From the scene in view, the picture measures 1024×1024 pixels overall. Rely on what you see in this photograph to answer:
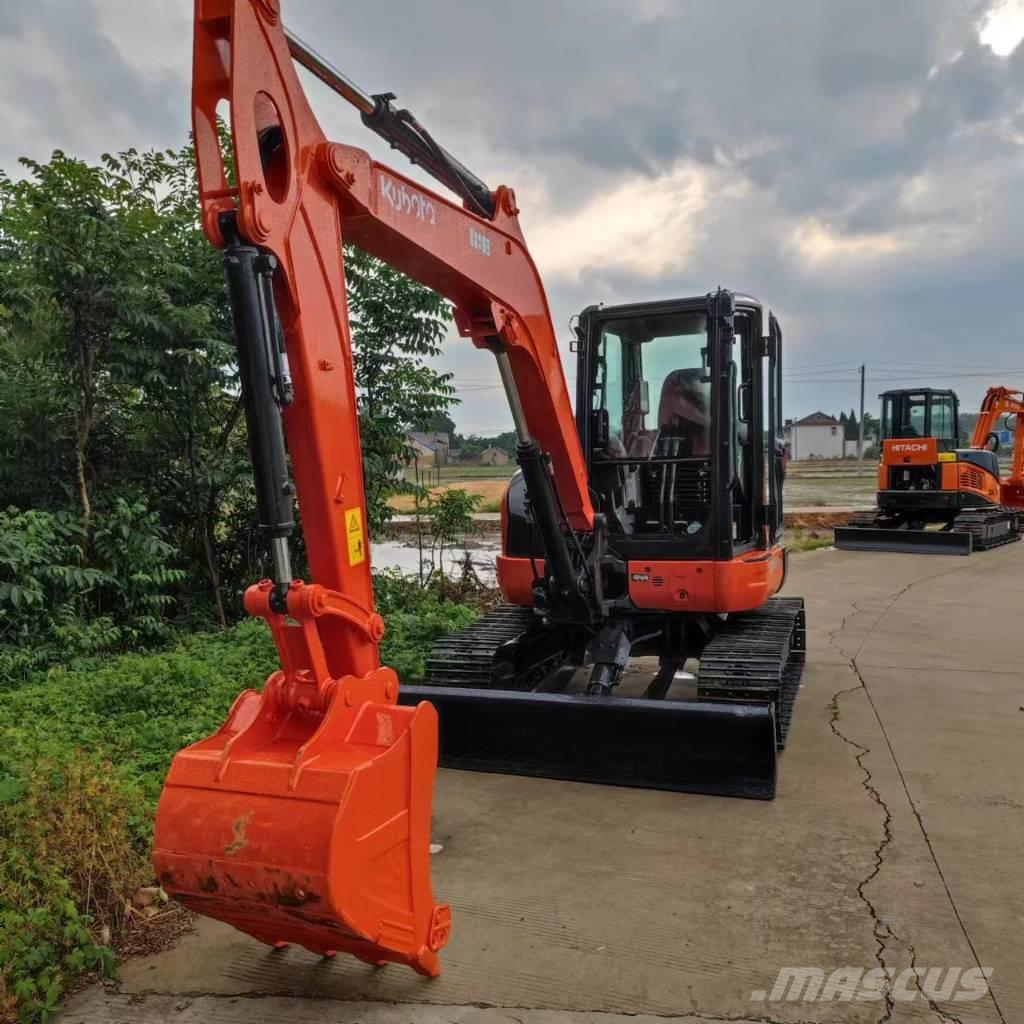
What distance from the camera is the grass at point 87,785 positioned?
3037 mm

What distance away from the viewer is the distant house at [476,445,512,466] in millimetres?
74000

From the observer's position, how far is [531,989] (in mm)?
2904

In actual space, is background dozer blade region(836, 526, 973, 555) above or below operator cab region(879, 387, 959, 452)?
below

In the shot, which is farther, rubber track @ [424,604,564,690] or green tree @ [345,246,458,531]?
green tree @ [345,246,458,531]

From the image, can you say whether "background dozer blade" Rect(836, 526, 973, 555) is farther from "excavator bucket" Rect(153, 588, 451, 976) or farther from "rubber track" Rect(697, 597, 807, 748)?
"excavator bucket" Rect(153, 588, 451, 976)

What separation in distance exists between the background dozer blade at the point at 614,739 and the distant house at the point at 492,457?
6717 cm

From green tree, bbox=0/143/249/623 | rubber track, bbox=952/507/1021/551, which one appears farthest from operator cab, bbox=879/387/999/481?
green tree, bbox=0/143/249/623

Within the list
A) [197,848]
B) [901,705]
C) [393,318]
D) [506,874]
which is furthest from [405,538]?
[197,848]

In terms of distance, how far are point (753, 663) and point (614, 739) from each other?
36.2 inches

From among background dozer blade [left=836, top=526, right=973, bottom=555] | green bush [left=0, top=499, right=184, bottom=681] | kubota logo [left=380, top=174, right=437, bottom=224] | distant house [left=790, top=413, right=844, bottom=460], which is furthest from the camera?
distant house [left=790, top=413, right=844, bottom=460]

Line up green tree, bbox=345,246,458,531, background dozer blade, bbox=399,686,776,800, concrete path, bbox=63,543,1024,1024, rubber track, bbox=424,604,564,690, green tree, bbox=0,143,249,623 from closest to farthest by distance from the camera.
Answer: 1. concrete path, bbox=63,543,1024,1024
2. background dozer blade, bbox=399,686,776,800
3. rubber track, bbox=424,604,564,690
4. green tree, bbox=0,143,249,623
5. green tree, bbox=345,246,458,531

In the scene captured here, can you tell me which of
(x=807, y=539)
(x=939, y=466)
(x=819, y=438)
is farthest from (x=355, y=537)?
(x=819, y=438)

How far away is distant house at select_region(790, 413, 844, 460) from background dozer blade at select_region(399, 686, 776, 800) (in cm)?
9069

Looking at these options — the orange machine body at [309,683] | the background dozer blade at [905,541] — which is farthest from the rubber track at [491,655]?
the background dozer blade at [905,541]
